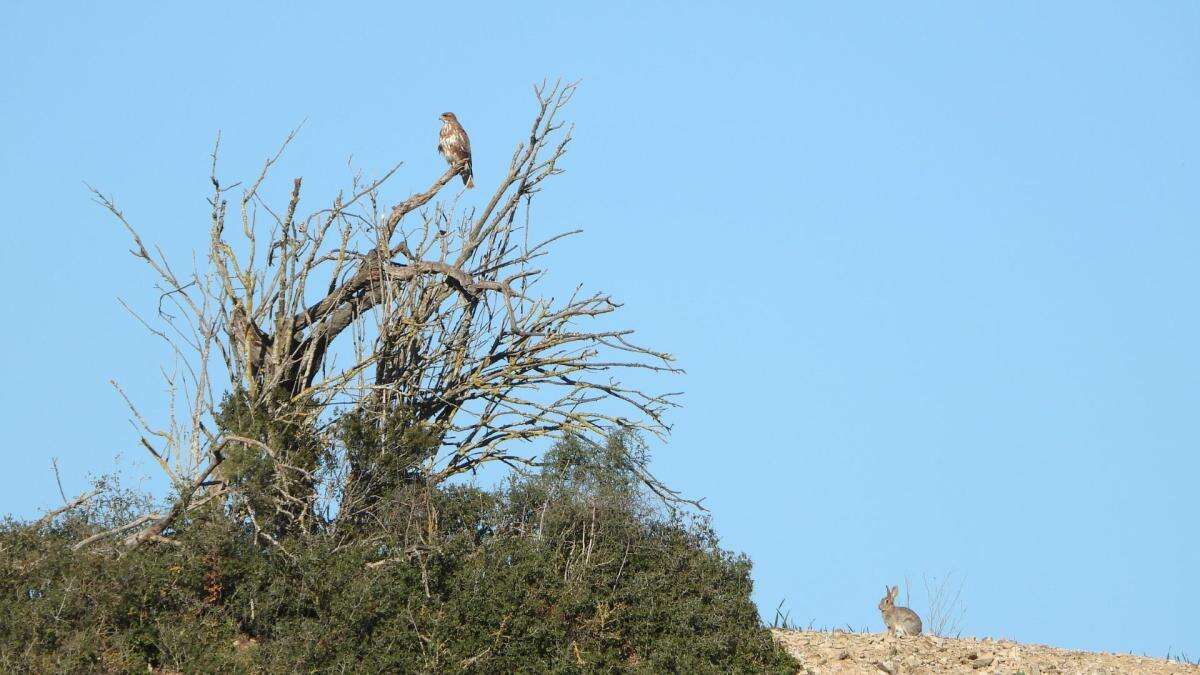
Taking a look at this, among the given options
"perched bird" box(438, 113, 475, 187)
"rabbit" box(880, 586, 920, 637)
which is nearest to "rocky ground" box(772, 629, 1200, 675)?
"rabbit" box(880, 586, 920, 637)

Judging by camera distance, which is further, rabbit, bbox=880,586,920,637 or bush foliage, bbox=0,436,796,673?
rabbit, bbox=880,586,920,637

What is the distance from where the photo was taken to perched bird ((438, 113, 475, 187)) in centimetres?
1557

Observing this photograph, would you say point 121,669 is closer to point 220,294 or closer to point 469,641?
point 469,641

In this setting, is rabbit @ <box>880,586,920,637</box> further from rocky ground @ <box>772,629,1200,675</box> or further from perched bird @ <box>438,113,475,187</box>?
perched bird @ <box>438,113,475,187</box>

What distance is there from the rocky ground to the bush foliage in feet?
1.66

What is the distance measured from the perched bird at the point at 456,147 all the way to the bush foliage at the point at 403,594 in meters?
3.57

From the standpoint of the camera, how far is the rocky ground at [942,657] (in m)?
13.2

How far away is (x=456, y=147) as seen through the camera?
51.1ft

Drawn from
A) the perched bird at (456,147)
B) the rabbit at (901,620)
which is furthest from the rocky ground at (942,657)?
the perched bird at (456,147)

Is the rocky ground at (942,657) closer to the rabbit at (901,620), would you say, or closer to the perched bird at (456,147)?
the rabbit at (901,620)

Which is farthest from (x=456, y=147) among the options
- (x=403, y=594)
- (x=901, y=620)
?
(x=901, y=620)

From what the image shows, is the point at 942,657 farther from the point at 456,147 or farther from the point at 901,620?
the point at 456,147

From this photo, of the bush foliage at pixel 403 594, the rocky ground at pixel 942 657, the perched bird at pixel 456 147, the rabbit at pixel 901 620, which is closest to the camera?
the bush foliage at pixel 403 594

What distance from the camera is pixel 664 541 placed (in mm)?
14102
